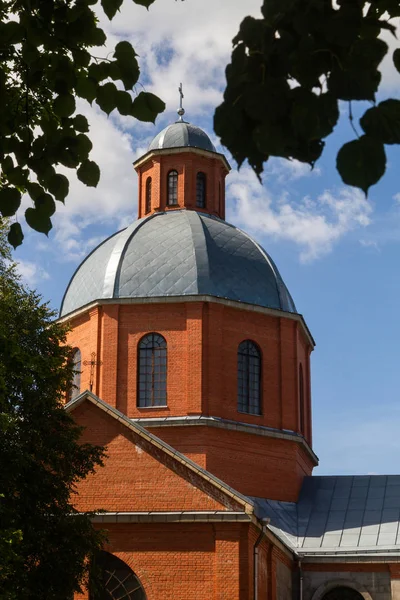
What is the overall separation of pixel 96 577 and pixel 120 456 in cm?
394

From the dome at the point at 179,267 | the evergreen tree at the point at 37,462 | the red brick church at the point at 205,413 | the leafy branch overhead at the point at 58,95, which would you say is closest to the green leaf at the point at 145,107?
the leafy branch overhead at the point at 58,95

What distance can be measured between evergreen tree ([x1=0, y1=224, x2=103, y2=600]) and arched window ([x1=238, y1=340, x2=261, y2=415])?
751cm

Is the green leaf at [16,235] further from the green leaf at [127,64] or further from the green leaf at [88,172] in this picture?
the green leaf at [127,64]

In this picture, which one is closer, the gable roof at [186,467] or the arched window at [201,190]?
the gable roof at [186,467]

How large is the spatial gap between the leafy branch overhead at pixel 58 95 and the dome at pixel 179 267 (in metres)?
17.8

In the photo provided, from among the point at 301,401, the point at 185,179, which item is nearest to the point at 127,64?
the point at 301,401

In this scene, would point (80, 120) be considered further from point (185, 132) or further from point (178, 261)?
point (185, 132)

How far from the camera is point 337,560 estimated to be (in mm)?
22375

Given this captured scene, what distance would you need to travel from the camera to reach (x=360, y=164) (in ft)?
12.5

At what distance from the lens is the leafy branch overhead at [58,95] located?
5.54 m

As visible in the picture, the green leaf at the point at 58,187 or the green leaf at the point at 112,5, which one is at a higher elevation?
the green leaf at the point at 112,5

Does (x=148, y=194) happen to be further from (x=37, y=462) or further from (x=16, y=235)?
(x=16, y=235)

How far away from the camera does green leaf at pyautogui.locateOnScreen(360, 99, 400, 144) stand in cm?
382

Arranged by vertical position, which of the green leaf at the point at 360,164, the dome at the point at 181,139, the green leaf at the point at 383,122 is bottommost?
the green leaf at the point at 360,164
